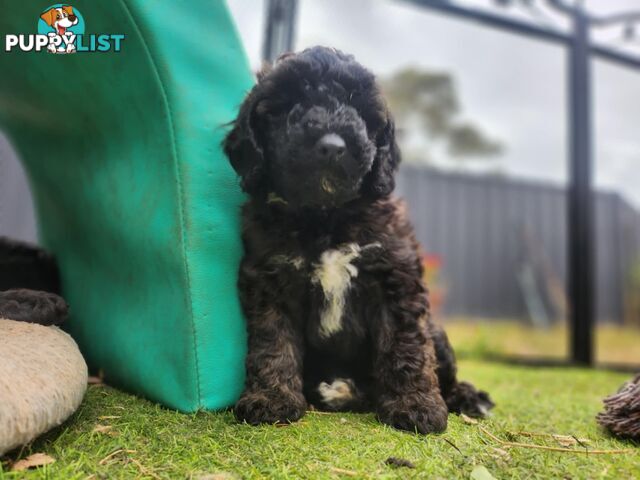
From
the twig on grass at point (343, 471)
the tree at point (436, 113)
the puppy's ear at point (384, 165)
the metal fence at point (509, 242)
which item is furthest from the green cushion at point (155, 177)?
the metal fence at point (509, 242)

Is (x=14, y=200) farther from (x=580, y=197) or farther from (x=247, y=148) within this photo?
(x=580, y=197)

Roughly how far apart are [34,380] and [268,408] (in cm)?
84

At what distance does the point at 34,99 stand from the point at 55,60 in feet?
1.28

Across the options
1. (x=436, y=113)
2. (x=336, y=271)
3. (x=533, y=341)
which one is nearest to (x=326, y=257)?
(x=336, y=271)

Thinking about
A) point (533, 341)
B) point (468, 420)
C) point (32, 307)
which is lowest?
point (533, 341)

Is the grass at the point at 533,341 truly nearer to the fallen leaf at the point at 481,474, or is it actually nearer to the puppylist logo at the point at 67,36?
the fallen leaf at the point at 481,474

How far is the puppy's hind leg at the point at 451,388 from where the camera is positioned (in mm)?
2678

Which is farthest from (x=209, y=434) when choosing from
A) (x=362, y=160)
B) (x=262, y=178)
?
(x=362, y=160)

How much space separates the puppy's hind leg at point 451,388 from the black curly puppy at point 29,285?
169cm

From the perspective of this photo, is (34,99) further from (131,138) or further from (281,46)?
(281,46)

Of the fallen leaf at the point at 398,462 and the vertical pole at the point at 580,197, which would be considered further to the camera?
the vertical pole at the point at 580,197

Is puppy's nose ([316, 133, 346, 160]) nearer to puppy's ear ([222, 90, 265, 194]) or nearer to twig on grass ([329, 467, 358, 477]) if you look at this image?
puppy's ear ([222, 90, 265, 194])

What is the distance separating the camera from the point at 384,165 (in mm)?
2461

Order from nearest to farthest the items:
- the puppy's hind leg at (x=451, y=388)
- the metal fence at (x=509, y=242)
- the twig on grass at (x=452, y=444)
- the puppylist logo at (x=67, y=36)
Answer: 1. the twig on grass at (x=452, y=444)
2. the puppylist logo at (x=67, y=36)
3. the puppy's hind leg at (x=451, y=388)
4. the metal fence at (x=509, y=242)
